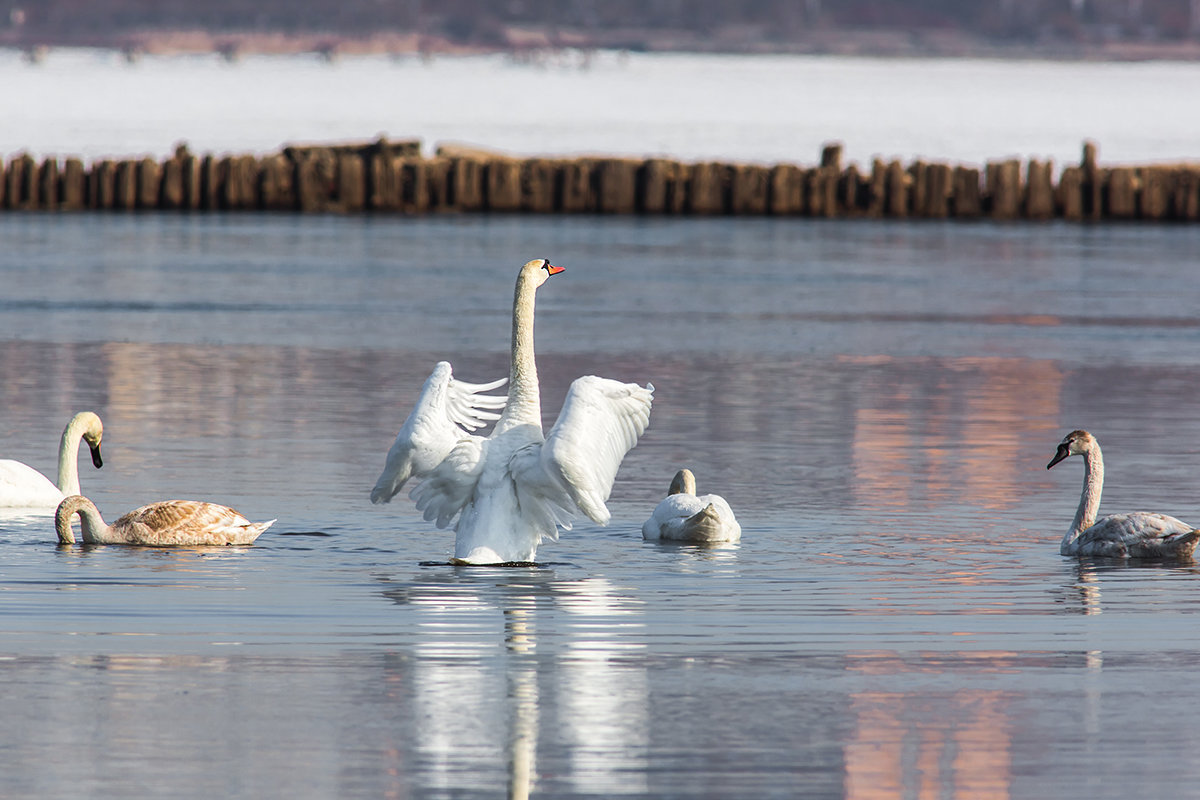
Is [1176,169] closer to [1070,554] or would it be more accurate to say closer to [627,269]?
[627,269]

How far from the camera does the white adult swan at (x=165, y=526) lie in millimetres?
14328

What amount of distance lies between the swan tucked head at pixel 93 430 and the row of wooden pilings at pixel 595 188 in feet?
135

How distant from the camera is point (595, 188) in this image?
190 ft

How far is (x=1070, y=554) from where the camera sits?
1439 cm

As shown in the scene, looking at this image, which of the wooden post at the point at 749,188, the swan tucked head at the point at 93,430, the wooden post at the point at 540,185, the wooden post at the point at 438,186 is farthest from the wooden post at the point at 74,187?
the swan tucked head at the point at 93,430

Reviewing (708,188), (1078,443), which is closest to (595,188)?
(708,188)

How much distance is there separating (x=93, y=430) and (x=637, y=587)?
4837 mm

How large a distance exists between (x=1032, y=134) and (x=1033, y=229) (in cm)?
8770

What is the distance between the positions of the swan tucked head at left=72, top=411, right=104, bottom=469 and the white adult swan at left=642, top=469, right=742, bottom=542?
3.82 m

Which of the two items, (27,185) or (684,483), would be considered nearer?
(684,483)

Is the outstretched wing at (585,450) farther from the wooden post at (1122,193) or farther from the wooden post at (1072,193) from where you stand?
the wooden post at (1072,193)

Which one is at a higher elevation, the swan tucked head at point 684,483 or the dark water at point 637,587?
the swan tucked head at point 684,483

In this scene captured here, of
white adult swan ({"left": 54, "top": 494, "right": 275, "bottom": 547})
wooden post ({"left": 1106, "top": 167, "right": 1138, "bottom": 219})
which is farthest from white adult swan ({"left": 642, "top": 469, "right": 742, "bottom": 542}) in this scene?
wooden post ({"left": 1106, "top": 167, "right": 1138, "bottom": 219})

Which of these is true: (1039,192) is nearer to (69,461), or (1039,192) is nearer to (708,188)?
(708,188)
